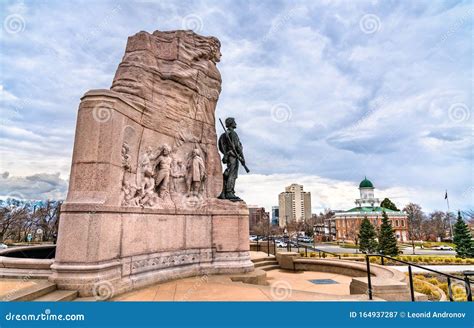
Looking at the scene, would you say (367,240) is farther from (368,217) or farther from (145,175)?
(145,175)

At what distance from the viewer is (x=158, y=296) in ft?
21.6

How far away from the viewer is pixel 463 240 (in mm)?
38031

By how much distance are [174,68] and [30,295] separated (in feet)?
25.3

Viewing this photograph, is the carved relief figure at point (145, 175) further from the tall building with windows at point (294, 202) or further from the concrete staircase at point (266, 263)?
the tall building with windows at point (294, 202)

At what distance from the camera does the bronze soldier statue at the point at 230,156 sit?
11211 mm

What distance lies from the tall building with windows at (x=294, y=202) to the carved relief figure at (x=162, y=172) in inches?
3244

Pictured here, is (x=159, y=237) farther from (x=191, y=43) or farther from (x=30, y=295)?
(x=191, y=43)

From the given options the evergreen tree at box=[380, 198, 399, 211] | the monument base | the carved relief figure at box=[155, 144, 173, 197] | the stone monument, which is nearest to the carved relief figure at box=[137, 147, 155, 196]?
the stone monument

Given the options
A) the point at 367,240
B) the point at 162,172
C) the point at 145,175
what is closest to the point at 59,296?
the point at 145,175

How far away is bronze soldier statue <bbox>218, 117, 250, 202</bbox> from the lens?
441 inches

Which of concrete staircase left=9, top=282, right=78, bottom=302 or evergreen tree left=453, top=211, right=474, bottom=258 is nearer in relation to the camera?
concrete staircase left=9, top=282, right=78, bottom=302

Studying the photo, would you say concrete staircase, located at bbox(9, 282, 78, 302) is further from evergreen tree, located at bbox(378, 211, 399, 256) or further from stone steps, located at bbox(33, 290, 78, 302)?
evergreen tree, located at bbox(378, 211, 399, 256)
